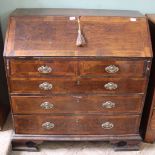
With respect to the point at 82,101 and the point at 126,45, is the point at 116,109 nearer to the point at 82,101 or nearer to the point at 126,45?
the point at 82,101

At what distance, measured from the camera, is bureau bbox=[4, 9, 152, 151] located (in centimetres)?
146

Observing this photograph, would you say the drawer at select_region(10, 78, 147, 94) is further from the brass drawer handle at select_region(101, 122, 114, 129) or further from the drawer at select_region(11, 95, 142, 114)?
the brass drawer handle at select_region(101, 122, 114, 129)

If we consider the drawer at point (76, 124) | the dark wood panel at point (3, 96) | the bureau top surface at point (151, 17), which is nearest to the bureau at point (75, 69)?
the drawer at point (76, 124)

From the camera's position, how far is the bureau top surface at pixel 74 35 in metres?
1.45

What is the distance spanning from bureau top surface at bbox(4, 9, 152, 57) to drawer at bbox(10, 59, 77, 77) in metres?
0.05

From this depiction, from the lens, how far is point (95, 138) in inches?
69.3

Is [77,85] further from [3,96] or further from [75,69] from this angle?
[3,96]

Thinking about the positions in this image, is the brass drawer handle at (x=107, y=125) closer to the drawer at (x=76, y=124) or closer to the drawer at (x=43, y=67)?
the drawer at (x=76, y=124)

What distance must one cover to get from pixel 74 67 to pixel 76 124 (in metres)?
0.47

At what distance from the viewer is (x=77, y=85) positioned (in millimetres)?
1541

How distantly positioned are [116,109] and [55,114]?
1.43ft

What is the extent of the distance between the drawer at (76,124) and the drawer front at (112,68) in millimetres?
355

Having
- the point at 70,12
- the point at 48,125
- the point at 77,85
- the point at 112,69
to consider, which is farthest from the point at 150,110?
the point at 70,12

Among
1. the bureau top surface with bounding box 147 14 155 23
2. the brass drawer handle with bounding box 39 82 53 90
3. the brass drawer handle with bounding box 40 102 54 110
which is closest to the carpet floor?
the brass drawer handle with bounding box 40 102 54 110
